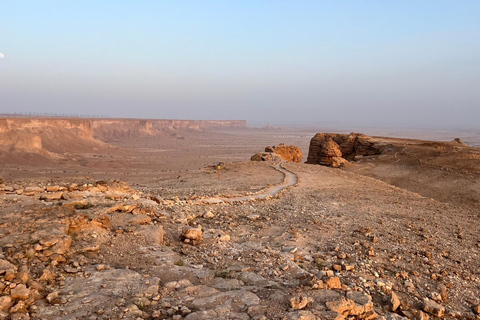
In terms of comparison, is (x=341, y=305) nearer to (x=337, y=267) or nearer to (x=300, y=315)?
(x=300, y=315)

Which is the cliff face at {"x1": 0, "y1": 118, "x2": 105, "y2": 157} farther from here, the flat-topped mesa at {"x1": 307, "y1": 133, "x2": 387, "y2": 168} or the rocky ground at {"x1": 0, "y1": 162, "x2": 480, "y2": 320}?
the rocky ground at {"x1": 0, "y1": 162, "x2": 480, "y2": 320}

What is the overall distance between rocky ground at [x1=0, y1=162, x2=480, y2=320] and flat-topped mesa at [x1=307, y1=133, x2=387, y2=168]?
2168cm

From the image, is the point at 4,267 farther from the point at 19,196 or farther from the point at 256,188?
the point at 256,188

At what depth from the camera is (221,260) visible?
7.19m

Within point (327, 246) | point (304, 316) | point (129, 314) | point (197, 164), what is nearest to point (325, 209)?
point (327, 246)

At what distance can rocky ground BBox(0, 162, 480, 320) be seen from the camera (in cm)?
486

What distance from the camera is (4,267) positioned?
5.24 metres

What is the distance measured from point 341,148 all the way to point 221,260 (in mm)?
33141

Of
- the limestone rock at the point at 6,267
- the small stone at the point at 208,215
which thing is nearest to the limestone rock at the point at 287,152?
the small stone at the point at 208,215

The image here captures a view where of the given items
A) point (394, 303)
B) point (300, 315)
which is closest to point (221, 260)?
point (300, 315)

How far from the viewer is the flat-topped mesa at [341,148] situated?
112 ft

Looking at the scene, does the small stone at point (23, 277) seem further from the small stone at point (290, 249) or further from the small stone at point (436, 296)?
the small stone at point (436, 296)

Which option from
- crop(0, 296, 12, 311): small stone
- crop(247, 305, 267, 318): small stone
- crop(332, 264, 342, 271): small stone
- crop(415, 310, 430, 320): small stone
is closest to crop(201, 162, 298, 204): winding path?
crop(332, 264, 342, 271): small stone

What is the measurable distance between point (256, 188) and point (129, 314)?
41.0ft
